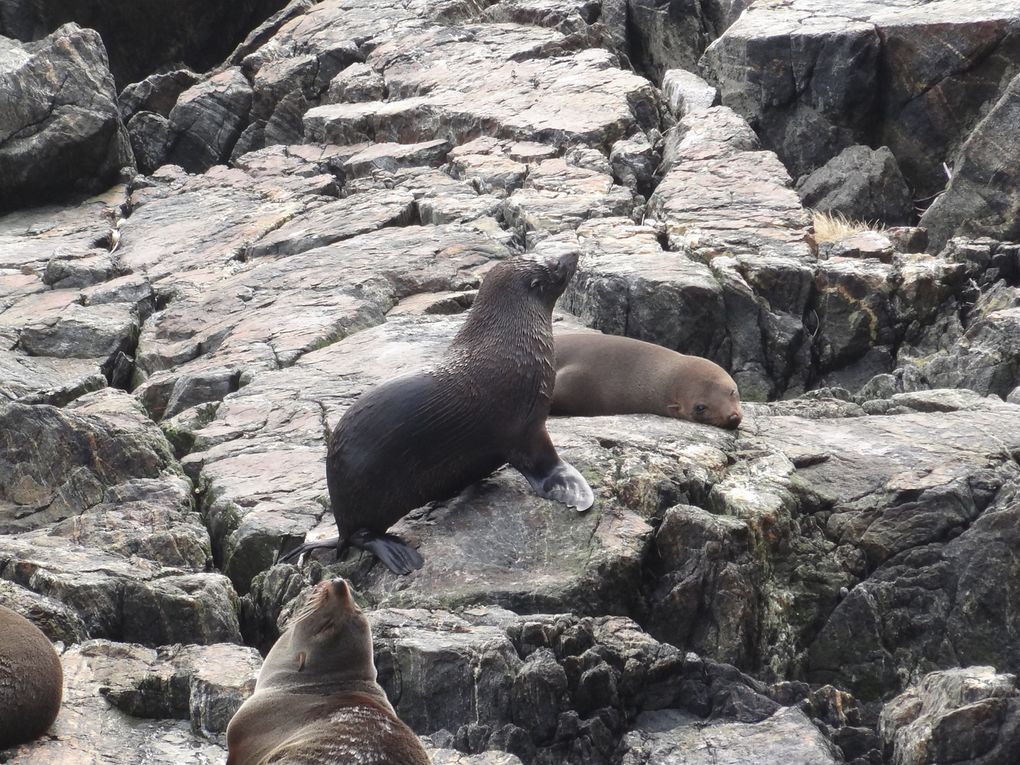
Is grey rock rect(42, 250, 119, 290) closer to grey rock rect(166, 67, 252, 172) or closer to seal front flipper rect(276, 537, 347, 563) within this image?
grey rock rect(166, 67, 252, 172)

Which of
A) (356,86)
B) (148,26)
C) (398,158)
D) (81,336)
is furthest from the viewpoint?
(148,26)

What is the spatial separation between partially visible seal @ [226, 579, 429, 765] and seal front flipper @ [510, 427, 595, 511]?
203 centimetres

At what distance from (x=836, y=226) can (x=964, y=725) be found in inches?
282

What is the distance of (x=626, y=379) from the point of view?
844 centimetres

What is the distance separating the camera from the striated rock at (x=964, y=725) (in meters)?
4.77

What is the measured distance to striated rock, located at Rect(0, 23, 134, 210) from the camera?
52.7ft

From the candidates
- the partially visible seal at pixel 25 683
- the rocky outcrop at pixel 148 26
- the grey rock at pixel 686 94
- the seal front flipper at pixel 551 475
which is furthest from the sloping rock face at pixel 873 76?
the rocky outcrop at pixel 148 26

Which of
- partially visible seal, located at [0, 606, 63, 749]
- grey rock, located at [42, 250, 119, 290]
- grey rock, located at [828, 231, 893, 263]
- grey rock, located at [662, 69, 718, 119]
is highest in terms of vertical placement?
partially visible seal, located at [0, 606, 63, 749]

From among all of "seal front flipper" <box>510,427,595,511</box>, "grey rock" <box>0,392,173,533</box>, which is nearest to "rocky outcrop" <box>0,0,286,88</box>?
"grey rock" <box>0,392,173,533</box>

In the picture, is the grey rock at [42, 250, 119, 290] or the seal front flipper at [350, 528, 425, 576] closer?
the seal front flipper at [350, 528, 425, 576]

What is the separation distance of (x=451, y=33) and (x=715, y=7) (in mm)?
3621

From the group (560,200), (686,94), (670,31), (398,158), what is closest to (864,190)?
(686,94)

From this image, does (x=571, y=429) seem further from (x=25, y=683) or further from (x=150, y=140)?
(x=150, y=140)

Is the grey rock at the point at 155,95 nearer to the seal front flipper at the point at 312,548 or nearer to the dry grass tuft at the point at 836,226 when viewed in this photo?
the dry grass tuft at the point at 836,226
